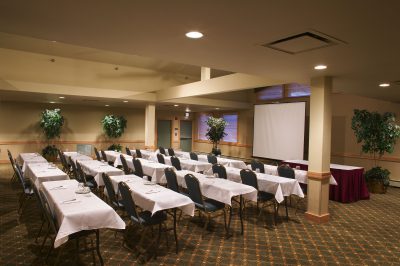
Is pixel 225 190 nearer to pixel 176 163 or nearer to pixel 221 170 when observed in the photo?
pixel 221 170

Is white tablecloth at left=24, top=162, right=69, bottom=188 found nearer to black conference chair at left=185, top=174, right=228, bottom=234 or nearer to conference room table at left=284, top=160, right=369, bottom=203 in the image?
black conference chair at left=185, top=174, right=228, bottom=234

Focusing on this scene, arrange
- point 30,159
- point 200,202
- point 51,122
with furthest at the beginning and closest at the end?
point 51,122 < point 30,159 < point 200,202

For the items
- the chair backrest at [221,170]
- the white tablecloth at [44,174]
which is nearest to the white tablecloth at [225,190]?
the chair backrest at [221,170]

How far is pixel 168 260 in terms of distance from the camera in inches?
138

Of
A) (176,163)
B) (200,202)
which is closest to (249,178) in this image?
(200,202)

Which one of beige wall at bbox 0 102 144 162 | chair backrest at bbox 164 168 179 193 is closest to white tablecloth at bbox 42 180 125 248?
chair backrest at bbox 164 168 179 193

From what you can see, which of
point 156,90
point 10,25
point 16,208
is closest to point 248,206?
point 16,208

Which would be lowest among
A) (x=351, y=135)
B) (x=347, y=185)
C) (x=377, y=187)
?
(x=377, y=187)

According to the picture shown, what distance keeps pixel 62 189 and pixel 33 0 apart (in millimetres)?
2696

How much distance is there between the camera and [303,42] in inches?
119

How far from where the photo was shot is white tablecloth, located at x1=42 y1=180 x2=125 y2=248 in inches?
115

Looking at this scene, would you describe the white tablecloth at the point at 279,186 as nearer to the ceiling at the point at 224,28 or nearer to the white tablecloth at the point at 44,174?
the ceiling at the point at 224,28

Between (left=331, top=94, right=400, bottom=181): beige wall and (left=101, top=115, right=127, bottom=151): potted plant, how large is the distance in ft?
28.9

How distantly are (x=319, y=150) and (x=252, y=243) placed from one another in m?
2.19
